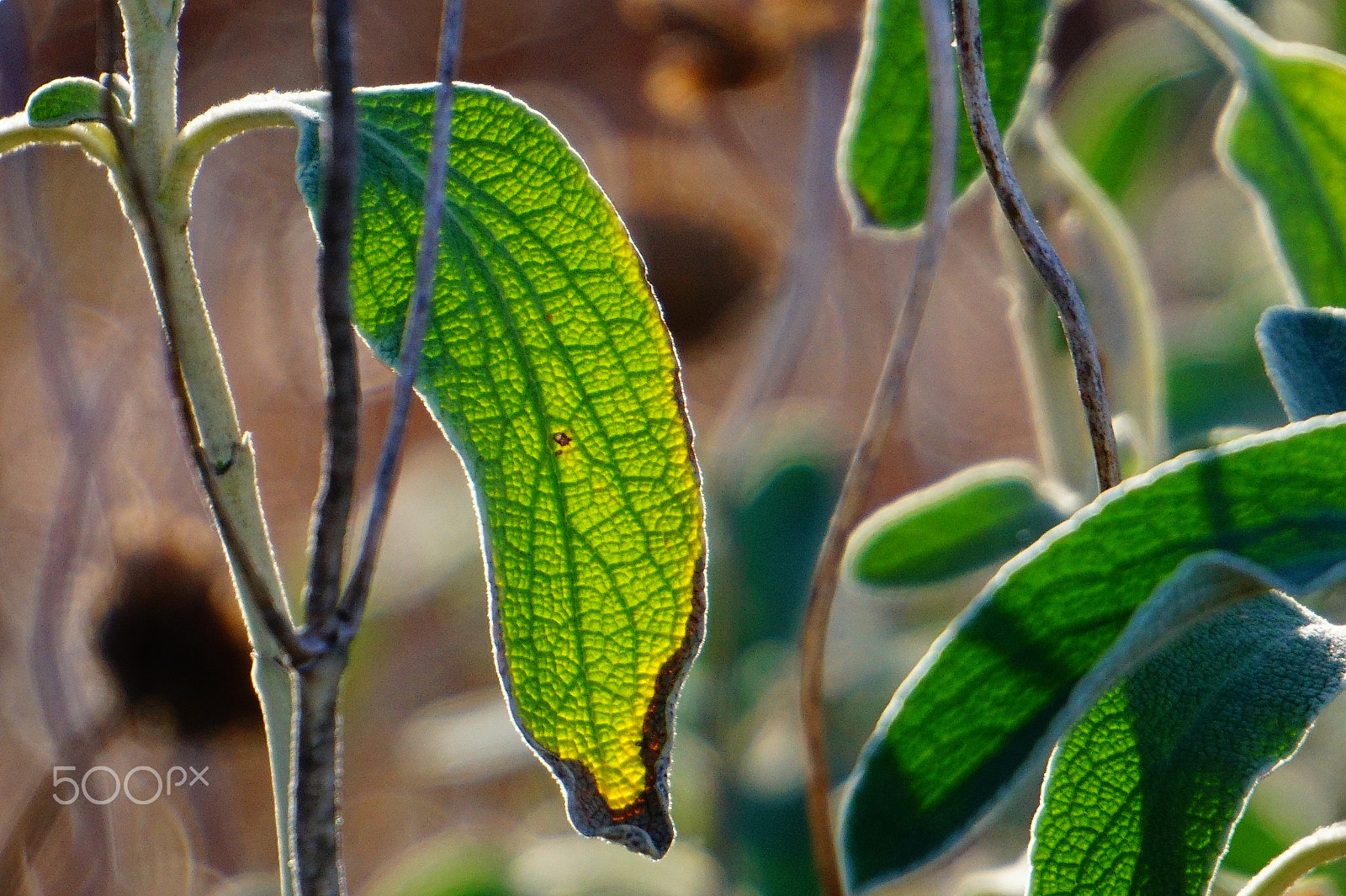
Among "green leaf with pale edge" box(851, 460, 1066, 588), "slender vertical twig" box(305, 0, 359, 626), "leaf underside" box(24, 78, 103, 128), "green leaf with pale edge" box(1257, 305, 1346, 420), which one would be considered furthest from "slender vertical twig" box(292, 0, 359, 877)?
"green leaf with pale edge" box(851, 460, 1066, 588)

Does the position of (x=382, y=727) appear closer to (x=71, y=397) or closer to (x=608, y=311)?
(x=71, y=397)

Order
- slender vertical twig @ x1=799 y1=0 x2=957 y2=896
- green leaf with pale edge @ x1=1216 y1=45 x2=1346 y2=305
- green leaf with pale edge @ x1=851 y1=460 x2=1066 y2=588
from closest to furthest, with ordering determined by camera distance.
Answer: slender vertical twig @ x1=799 y1=0 x2=957 y2=896 → green leaf with pale edge @ x1=1216 y1=45 x2=1346 y2=305 → green leaf with pale edge @ x1=851 y1=460 x2=1066 y2=588

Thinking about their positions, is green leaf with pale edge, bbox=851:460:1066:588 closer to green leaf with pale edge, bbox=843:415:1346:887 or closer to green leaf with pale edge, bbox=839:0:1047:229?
green leaf with pale edge, bbox=839:0:1047:229

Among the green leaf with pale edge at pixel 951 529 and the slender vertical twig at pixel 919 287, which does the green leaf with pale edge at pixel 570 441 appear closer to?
the slender vertical twig at pixel 919 287

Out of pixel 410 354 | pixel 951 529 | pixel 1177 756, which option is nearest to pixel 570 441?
pixel 410 354

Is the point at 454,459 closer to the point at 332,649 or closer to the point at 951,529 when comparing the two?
the point at 951,529
